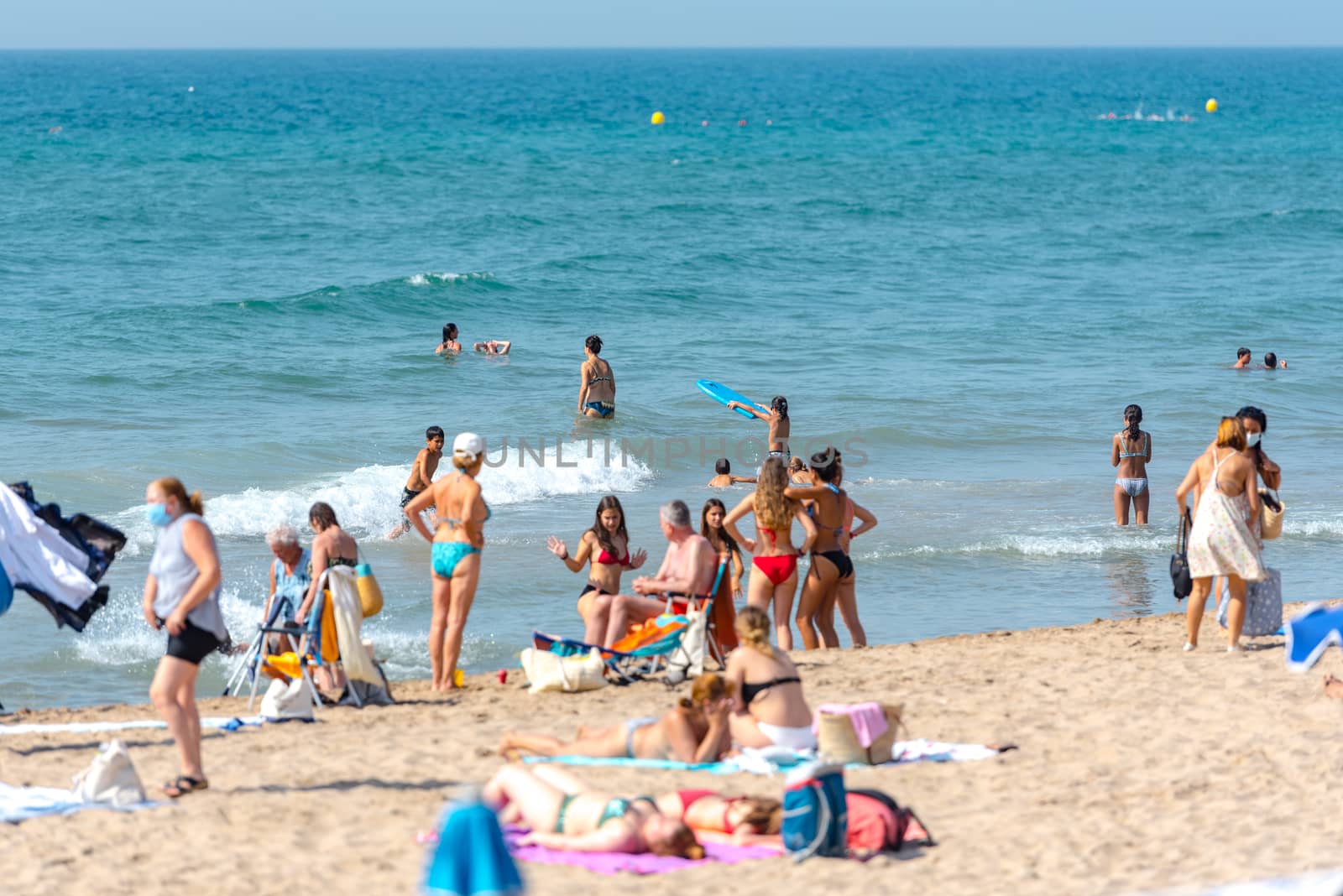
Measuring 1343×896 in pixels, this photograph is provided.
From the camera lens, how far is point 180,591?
6.21 meters

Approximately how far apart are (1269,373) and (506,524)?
40.5 ft

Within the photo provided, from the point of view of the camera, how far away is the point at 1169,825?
20.7 feet

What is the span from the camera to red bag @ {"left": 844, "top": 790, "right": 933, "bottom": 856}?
19.6 ft

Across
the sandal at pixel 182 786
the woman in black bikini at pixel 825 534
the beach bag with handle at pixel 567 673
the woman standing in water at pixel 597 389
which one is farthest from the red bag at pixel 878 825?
the woman standing in water at pixel 597 389

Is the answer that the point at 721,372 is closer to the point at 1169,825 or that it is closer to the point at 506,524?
the point at 506,524

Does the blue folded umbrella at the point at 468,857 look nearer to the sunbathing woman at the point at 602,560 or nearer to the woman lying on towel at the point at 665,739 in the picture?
the woman lying on towel at the point at 665,739

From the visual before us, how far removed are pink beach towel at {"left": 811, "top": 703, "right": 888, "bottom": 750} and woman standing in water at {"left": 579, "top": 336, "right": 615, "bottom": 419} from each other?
10639 millimetres

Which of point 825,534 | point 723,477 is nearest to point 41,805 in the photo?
point 825,534

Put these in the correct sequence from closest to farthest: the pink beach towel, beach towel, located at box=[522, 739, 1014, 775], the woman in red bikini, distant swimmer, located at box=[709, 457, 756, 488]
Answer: beach towel, located at box=[522, 739, 1014, 775], the pink beach towel, the woman in red bikini, distant swimmer, located at box=[709, 457, 756, 488]

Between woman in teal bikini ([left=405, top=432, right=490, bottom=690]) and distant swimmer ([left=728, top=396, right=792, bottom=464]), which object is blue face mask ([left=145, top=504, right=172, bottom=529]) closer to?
woman in teal bikini ([left=405, top=432, right=490, bottom=690])

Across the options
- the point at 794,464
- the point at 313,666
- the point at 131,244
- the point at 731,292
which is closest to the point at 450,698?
the point at 313,666

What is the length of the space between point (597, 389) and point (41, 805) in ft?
38.2

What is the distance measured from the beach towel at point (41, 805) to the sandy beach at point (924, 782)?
0.31 ft

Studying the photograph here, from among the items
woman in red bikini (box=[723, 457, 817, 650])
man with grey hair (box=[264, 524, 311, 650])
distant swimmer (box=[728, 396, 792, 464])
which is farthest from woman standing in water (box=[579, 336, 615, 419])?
man with grey hair (box=[264, 524, 311, 650])
